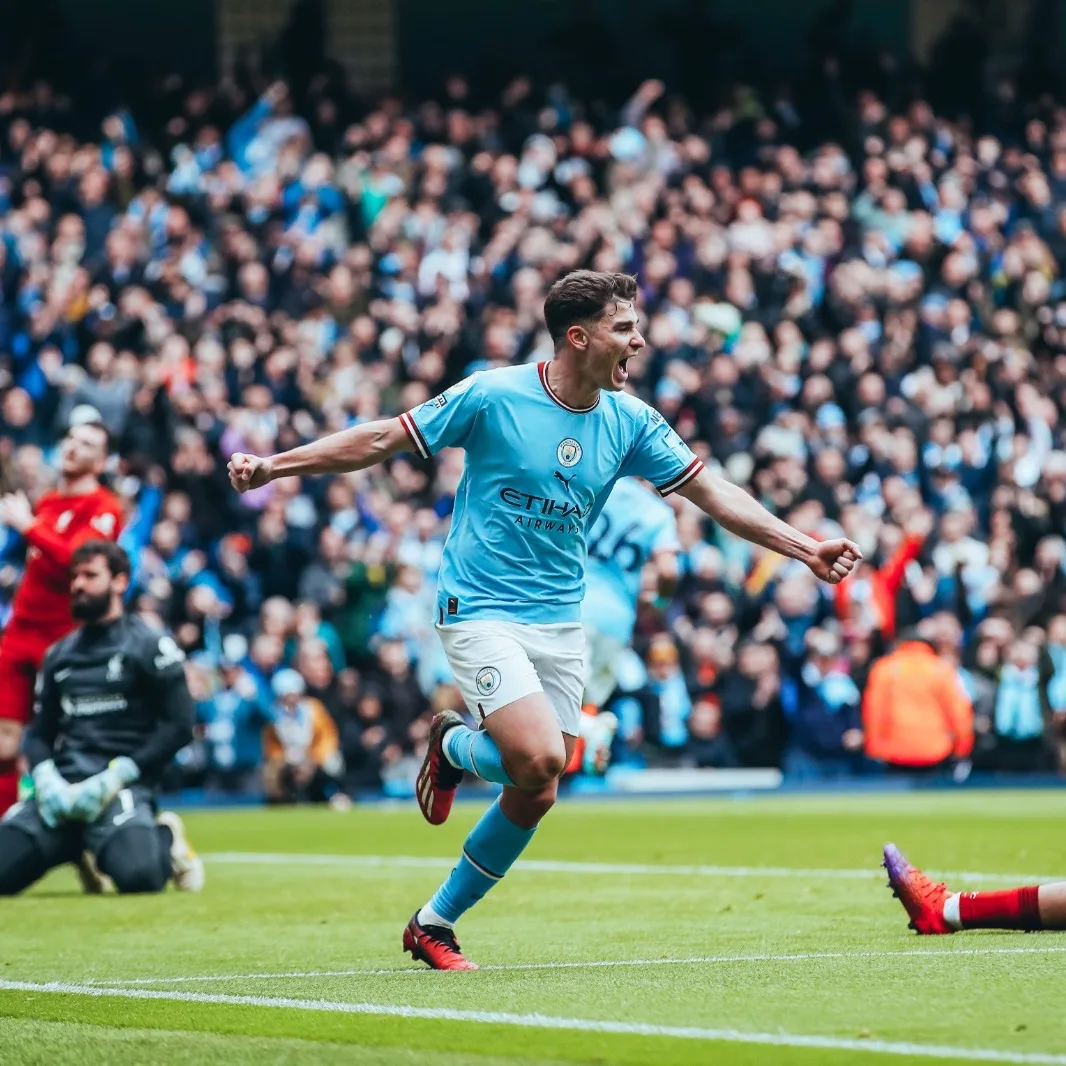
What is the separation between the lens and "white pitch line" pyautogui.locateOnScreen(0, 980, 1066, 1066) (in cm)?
500

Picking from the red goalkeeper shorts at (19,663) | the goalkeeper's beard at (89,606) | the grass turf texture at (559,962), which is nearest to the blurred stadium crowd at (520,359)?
the grass turf texture at (559,962)

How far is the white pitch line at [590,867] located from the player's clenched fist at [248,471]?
16.5 ft

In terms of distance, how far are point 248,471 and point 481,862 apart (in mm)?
1611

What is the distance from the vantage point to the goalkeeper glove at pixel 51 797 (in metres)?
11.2

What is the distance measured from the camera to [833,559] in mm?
7641

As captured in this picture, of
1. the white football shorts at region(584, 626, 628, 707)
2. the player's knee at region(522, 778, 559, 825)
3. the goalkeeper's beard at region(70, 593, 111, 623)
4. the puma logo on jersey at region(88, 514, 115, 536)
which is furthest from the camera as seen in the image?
the white football shorts at region(584, 626, 628, 707)

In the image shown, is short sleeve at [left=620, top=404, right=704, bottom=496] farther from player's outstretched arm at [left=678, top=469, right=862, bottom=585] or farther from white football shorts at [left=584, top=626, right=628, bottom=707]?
white football shorts at [left=584, top=626, right=628, bottom=707]

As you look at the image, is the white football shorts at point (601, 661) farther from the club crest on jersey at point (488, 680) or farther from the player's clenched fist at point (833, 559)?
the club crest on jersey at point (488, 680)

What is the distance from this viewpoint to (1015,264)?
25.8 meters

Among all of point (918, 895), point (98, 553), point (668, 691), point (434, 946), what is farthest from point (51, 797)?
point (668, 691)

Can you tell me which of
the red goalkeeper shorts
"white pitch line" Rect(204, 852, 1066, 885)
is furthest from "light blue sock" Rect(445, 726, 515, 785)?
the red goalkeeper shorts

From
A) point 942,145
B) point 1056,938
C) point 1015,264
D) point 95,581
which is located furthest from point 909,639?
point 1056,938

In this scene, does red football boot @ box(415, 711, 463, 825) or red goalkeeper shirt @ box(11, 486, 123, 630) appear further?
red goalkeeper shirt @ box(11, 486, 123, 630)

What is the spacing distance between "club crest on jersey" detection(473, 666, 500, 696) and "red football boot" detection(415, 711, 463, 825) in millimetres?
390
